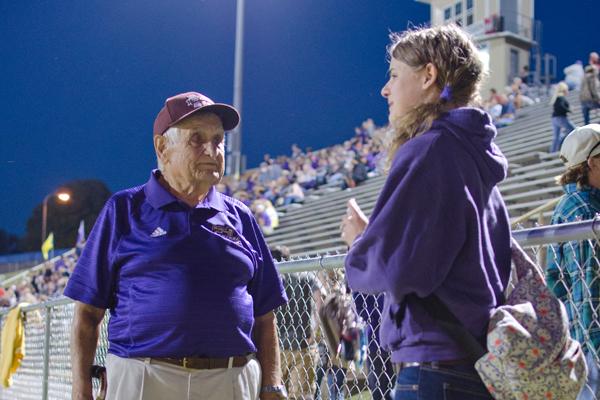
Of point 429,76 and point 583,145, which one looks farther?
point 583,145

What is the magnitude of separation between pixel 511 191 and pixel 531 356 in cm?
1122

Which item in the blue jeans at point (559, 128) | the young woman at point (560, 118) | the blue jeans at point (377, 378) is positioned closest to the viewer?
the blue jeans at point (377, 378)

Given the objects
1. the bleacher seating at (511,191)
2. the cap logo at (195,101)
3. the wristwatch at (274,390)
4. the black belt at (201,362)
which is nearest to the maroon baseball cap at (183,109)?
the cap logo at (195,101)

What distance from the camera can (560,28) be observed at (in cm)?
4556

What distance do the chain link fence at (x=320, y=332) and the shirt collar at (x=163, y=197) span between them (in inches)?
16.8

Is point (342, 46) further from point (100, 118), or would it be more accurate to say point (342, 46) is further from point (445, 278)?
point (445, 278)

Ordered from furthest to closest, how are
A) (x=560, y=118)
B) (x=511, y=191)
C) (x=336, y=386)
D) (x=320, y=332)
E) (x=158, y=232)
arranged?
(x=560, y=118) → (x=511, y=191) → (x=320, y=332) → (x=336, y=386) → (x=158, y=232)

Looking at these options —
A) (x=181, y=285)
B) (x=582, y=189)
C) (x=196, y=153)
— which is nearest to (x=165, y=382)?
(x=181, y=285)

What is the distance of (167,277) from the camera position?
2561 mm

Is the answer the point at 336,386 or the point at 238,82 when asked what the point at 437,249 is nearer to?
the point at 336,386

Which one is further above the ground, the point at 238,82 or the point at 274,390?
the point at 238,82

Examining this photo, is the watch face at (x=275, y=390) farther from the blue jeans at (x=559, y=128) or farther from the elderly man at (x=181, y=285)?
the blue jeans at (x=559, y=128)

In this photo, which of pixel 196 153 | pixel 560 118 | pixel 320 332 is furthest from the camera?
pixel 560 118

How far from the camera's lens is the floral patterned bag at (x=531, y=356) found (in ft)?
4.89
